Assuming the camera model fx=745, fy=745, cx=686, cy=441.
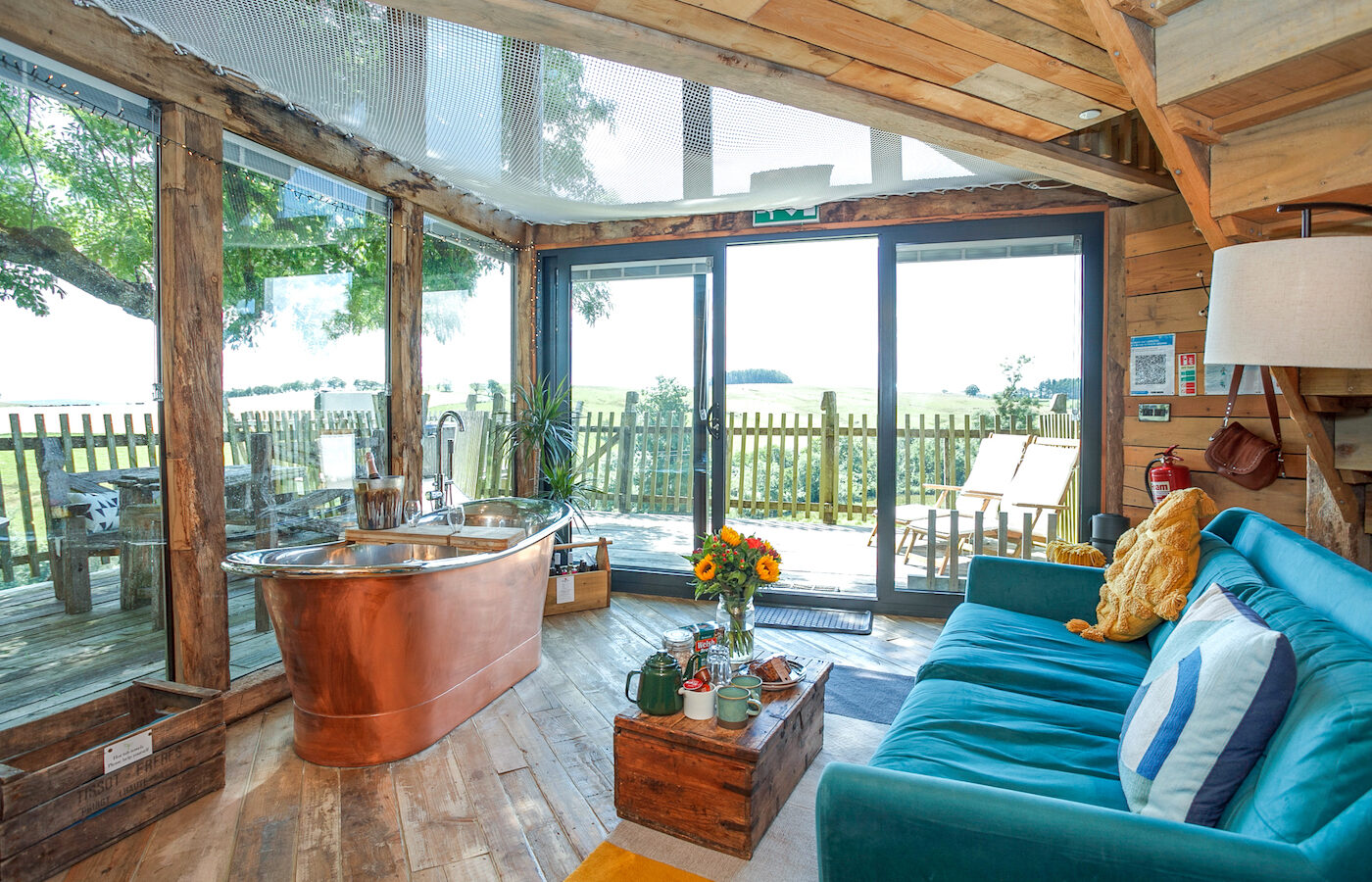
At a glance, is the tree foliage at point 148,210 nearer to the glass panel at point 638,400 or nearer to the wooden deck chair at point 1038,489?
the glass panel at point 638,400

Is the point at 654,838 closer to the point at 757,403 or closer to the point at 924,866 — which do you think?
the point at 924,866

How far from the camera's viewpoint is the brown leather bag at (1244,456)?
324 cm

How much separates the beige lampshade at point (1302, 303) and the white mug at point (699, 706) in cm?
154

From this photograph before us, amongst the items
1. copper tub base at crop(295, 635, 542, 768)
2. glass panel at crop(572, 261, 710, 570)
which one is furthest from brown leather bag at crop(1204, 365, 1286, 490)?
copper tub base at crop(295, 635, 542, 768)

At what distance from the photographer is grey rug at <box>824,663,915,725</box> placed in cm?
A: 300

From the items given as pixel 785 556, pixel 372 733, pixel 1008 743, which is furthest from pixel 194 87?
pixel 785 556

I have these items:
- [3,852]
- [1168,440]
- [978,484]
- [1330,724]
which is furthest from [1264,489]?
[3,852]

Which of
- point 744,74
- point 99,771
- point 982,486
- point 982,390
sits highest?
point 744,74

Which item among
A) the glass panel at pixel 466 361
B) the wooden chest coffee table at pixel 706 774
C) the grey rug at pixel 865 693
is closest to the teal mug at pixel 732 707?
the wooden chest coffee table at pixel 706 774

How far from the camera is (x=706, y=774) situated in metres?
1.99

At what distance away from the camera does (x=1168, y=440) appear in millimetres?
3732

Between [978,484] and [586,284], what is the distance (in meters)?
2.83

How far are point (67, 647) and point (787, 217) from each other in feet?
12.8

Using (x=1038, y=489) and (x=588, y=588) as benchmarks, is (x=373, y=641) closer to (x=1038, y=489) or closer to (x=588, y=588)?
(x=588, y=588)
